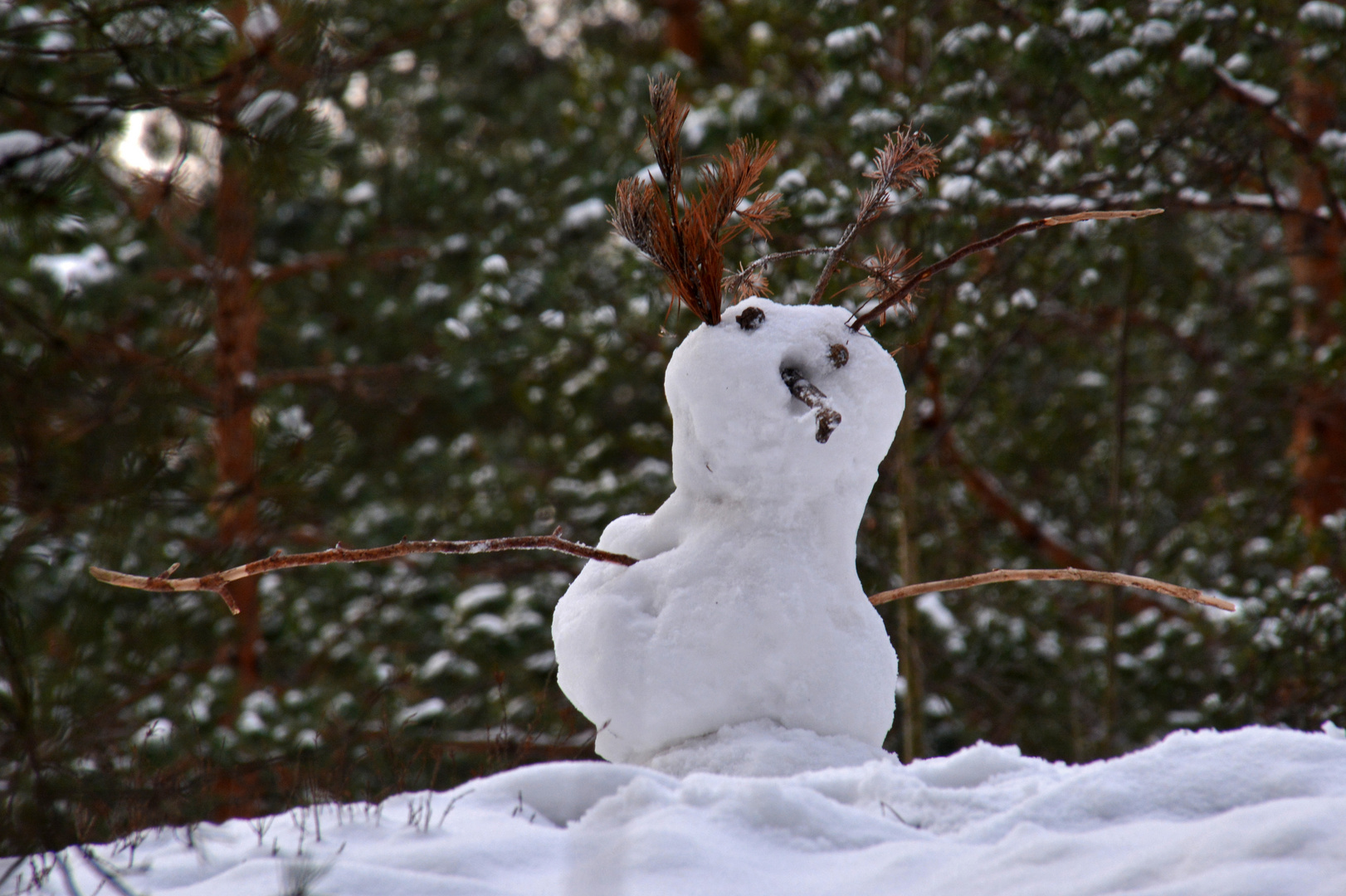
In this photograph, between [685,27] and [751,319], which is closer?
[751,319]

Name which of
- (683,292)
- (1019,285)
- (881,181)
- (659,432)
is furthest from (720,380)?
(659,432)

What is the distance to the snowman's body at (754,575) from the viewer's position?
2375mm

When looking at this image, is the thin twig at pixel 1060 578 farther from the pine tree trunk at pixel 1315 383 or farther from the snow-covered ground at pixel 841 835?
the pine tree trunk at pixel 1315 383

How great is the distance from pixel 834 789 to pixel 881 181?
1377 mm

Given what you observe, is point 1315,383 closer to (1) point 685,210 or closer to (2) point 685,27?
(1) point 685,210

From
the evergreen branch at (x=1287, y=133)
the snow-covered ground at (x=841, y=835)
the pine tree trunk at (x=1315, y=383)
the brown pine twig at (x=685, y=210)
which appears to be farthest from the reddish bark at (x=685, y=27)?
the snow-covered ground at (x=841, y=835)

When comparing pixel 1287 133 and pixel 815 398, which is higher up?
pixel 1287 133

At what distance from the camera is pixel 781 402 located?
7.86ft

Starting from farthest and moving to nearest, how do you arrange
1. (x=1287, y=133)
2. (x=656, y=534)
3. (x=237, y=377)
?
(x=237, y=377) < (x=1287, y=133) < (x=656, y=534)

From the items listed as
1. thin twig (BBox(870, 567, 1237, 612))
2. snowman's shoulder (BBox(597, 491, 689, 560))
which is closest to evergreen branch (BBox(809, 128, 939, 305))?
snowman's shoulder (BBox(597, 491, 689, 560))

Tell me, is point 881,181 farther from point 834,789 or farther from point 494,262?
point 494,262

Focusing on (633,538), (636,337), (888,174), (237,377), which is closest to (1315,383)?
(636,337)

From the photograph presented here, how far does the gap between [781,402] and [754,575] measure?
39 cm

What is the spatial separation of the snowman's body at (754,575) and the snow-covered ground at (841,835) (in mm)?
270
